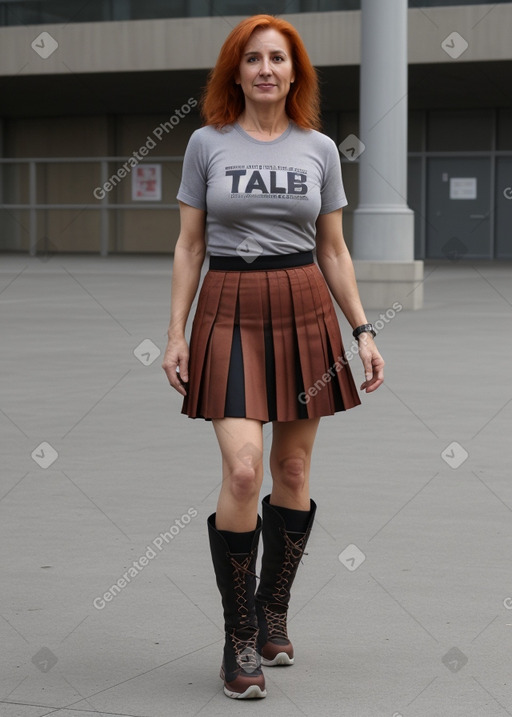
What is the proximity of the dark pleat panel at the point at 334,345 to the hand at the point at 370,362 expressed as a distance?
49 millimetres

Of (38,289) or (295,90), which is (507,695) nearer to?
(295,90)

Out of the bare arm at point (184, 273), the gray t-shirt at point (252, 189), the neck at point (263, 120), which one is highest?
the neck at point (263, 120)

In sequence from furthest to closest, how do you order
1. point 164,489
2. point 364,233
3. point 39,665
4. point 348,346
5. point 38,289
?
point 38,289 → point 364,233 → point 348,346 → point 164,489 → point 39,665

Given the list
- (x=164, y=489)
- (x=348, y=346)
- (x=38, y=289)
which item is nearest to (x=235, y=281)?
(x=164, y=489)

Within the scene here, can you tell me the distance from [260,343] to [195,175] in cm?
50

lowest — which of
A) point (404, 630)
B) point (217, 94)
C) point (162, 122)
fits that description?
point (404, 630)

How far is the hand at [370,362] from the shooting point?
3715mm

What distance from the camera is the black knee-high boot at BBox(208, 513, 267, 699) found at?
11.4 ft

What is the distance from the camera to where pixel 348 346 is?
38.5ft

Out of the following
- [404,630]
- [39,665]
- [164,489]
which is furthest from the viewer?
[164,489]

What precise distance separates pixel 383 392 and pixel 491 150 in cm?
2190
